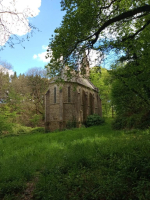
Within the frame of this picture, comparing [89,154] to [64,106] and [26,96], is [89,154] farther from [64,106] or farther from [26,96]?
[26,96]

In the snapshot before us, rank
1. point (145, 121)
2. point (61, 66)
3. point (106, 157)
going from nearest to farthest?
1. point (106, 157)
2. point (61, 66)
3. point (145, 121)

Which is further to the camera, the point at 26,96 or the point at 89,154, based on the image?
the point at 26,96

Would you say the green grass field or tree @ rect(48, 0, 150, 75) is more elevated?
tree @ rect(48, 0, 150, 75)

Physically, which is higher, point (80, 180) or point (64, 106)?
point (64, 106)

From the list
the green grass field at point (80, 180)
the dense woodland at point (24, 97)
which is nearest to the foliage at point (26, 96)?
the dense woodland at point (24, 97)

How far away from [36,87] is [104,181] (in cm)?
3471

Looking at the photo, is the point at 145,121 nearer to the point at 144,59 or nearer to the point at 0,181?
the point at 144,59

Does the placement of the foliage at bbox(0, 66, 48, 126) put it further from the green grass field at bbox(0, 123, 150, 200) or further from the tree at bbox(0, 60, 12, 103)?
the green grass field at bbox(0, 123, 150, 200)

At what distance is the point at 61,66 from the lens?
7.86 m

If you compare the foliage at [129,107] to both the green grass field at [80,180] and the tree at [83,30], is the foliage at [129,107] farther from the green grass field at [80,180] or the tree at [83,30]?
the green grass field at [80,180]

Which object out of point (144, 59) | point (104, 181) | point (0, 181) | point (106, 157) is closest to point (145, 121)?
point (144, 59)

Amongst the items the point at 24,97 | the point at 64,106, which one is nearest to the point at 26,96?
the point at 24,97

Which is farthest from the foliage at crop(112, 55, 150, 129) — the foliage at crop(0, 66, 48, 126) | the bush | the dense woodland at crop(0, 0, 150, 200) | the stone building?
the foliage at crop(0, 66, 48, 126)

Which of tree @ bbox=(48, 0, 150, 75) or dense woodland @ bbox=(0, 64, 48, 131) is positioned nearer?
tree @ bbox=(48, 0, 150, 75)
